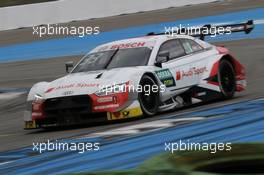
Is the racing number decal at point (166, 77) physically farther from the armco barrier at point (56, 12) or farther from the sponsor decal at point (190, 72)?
the armco barrier at point (56, 12)

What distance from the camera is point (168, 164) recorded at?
441cm

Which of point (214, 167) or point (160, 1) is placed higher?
point (160, 1)

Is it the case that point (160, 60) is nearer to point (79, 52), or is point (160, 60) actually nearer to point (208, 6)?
point (79, 52)

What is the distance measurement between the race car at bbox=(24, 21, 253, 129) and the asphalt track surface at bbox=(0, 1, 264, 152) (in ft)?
0.60

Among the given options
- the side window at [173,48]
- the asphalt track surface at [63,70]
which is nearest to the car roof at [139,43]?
the side window at [173,48]

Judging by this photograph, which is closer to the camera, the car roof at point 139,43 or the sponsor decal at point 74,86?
the sponsor decal at point 74,86

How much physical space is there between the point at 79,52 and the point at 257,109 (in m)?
13.4

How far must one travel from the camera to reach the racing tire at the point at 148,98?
36.3ft

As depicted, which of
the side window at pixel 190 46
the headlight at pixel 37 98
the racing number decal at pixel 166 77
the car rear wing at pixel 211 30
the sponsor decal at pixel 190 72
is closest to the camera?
the headlight at pixel 37 98

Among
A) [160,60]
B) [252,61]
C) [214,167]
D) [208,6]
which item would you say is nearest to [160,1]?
[208,6]

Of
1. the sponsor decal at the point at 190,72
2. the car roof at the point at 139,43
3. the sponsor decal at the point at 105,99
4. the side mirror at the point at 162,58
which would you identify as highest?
the car roof at the point at 139,43

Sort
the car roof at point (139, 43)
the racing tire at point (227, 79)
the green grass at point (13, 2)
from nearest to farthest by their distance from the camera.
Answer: the car roof at point (139, 43), the racing tire at point (227, 79), the green grass at point (13, 2)

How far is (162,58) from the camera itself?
11750 mm

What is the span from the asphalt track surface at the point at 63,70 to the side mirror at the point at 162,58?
2.56 ft
